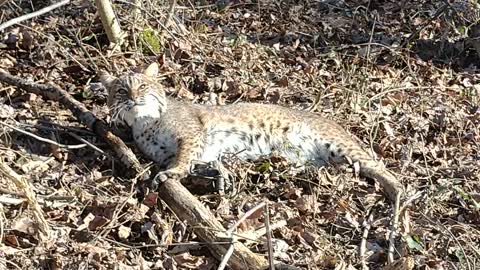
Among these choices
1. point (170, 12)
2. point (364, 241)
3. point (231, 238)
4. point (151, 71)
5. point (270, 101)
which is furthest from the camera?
point (170, 12)

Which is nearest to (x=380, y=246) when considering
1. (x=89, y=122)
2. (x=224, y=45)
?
(x=89, y=122)

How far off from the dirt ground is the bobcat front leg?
16 cm

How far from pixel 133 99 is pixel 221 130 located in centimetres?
74

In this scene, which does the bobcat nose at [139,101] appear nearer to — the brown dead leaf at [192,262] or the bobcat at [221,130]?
the bobcat at [221,130]

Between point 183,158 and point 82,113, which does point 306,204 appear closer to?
point 183,158

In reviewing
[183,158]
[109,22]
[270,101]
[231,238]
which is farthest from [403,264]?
[109,22]

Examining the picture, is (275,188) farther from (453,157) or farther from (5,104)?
(5,104)

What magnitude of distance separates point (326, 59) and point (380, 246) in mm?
3668

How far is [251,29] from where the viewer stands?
9.36m

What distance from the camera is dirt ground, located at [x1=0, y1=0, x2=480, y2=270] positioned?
16.5ft

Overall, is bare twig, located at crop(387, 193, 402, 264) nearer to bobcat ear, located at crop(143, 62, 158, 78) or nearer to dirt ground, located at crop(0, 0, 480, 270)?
dirt ground, located at crop(0, 0, 480, 270)

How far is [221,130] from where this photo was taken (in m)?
6.57

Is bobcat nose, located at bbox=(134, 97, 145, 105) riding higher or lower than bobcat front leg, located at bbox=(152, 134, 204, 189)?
higher

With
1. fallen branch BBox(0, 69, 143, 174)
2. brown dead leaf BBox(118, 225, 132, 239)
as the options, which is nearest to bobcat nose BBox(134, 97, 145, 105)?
fallen branch BBox(0, 69, 143, 174)
